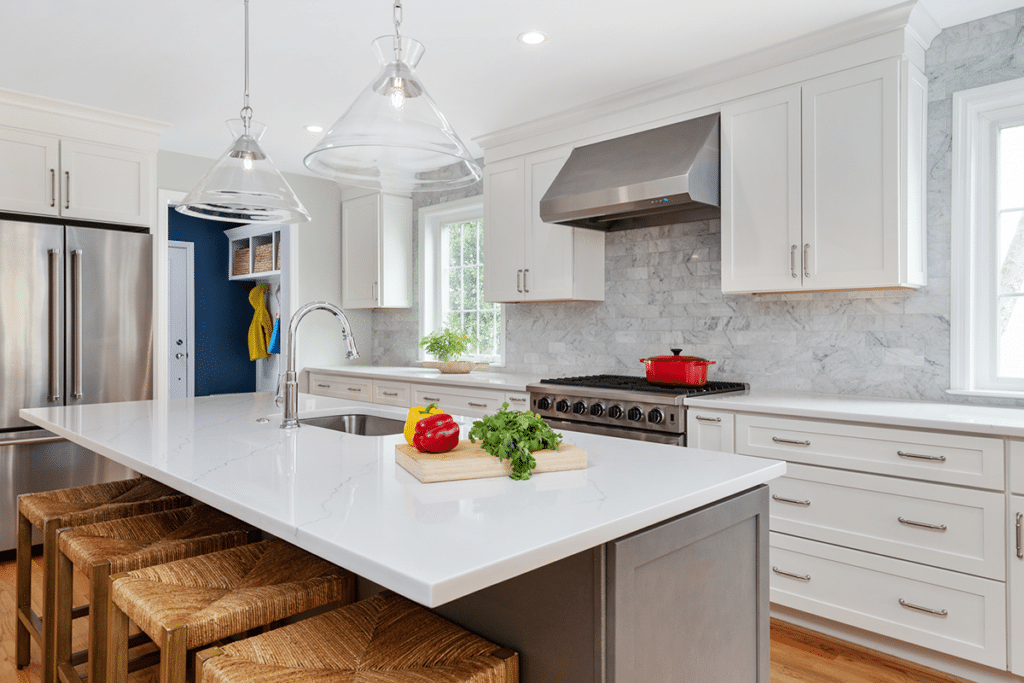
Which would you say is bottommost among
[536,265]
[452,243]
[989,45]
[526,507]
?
[526,507]

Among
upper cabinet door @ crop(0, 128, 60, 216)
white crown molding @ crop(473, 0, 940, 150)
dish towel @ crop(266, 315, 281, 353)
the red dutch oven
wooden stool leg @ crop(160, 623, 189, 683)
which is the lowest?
wooden stool leg @ crop(160, 623, 189, 683)

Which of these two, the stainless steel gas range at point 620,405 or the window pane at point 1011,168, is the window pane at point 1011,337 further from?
the stainless steel gas range at point 620,405

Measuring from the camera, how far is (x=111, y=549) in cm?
171

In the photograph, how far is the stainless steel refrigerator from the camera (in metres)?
3.52

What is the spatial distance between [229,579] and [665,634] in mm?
965

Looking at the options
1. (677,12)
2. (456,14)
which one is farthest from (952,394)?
(456,14)

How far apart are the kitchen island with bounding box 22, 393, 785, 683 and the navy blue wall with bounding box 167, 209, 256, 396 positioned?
17.1 feet

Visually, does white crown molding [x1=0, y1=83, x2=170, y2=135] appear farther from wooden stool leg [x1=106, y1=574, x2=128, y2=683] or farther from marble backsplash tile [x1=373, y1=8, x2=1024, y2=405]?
wooden stool leg [x1=106, y1=574, x2=128, y2=683]

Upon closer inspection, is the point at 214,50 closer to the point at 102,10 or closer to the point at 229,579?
the point at 102,10

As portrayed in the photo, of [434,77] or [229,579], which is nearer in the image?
[229,579]

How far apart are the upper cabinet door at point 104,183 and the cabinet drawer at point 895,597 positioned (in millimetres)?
4004

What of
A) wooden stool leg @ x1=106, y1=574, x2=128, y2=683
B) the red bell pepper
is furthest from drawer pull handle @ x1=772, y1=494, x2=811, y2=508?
wooden stool leg @ x1=106, y1=574, x2=128, y2=683

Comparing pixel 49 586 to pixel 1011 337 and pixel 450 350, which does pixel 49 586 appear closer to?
pixel 450 350

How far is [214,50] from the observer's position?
9.74ft
